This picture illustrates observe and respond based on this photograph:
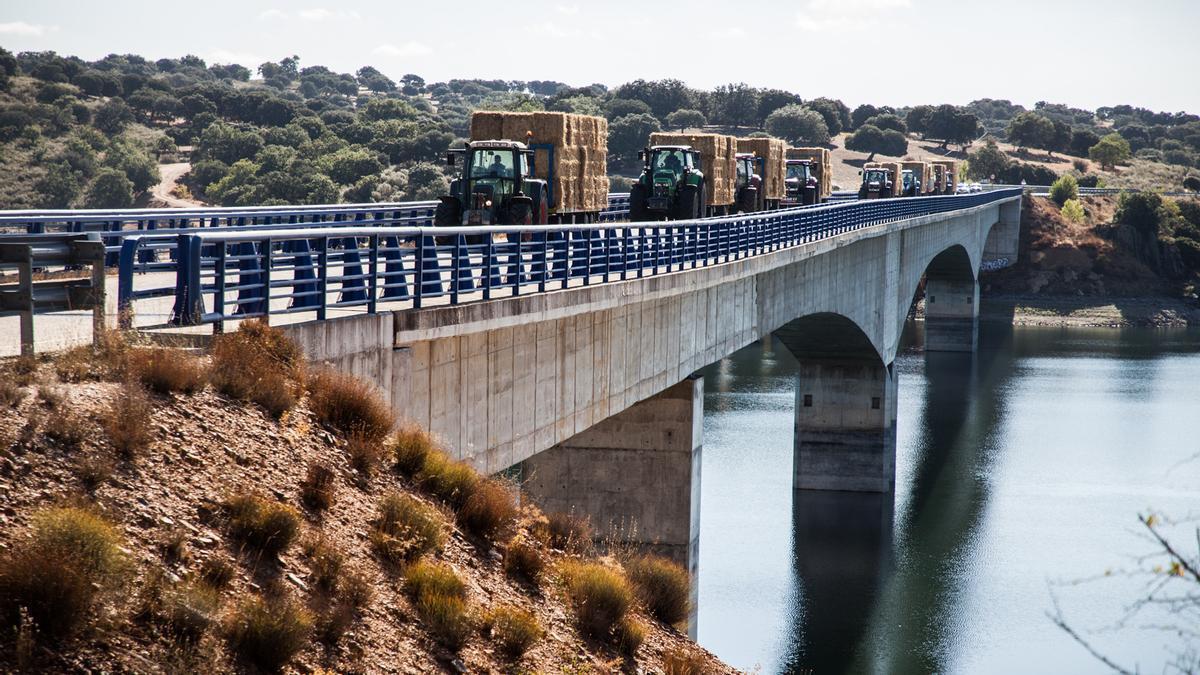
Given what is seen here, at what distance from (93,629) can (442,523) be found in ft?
12.5

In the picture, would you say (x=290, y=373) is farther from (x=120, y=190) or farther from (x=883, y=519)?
(x=120, y=190)

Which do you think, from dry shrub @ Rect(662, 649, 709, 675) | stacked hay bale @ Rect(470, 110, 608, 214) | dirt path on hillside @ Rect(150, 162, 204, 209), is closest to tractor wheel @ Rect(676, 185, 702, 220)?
stacked hay bale @ Rect(470, 110, 608, 214)

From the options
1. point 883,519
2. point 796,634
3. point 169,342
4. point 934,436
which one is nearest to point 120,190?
point 934,436

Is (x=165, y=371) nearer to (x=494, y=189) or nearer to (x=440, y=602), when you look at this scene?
(x=440, y=602)

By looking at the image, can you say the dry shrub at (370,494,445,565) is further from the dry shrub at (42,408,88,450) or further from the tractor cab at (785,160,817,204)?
the tractor cab at (785,160,817,204)

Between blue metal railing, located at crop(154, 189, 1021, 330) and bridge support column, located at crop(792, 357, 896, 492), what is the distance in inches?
386

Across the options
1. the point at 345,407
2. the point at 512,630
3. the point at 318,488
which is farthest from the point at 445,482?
the point at 512,630

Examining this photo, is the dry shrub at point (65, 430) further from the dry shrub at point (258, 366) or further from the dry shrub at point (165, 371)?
the dry shrub at point (258, 366)

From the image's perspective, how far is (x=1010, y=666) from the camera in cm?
2927

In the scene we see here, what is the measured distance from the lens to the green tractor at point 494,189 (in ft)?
85.6

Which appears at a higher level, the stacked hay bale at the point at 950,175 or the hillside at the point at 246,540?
the stacked hay bale at the point at 950,175

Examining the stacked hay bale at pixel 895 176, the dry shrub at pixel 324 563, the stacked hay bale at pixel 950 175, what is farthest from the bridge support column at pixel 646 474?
the stacked hay bale at pixel 950 175

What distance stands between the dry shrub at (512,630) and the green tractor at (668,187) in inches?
997

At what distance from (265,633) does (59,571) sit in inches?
52.2
